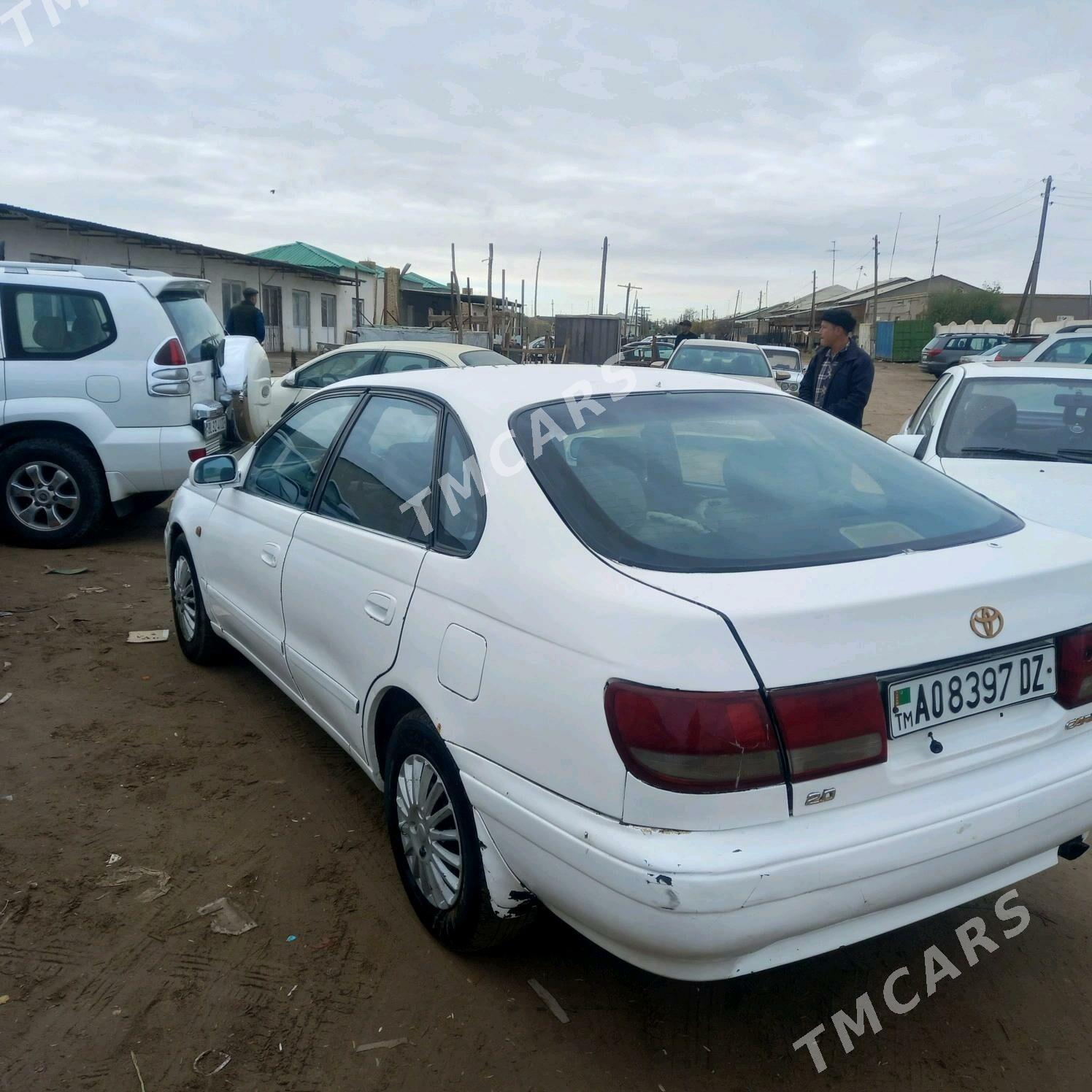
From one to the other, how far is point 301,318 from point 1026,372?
27163 millimetres

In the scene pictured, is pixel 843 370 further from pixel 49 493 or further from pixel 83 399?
pixel 49 493

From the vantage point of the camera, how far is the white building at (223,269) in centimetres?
1800

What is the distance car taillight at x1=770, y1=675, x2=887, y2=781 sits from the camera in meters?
1.96

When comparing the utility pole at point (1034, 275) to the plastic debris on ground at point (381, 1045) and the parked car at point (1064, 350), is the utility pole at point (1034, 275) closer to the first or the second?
the parked car at point (1064, 350)

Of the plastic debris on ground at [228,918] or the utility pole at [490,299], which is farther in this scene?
the utility pole at [490,299]

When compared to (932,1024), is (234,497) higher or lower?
higher

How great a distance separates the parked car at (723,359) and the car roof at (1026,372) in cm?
776

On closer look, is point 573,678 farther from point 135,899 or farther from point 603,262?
point 603,262

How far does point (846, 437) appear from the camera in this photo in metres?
3.18

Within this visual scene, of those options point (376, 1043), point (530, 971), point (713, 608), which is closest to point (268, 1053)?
point (376, 1043)

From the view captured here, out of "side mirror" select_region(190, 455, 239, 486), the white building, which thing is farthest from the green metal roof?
"side mirror" select_region(190, 455, 239, 486)

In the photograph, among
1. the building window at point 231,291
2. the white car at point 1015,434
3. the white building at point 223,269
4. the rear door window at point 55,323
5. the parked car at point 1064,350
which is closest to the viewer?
the white car at point 1015,434

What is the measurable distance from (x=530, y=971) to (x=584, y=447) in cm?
144

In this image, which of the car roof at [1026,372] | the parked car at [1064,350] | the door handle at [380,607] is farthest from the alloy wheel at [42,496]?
the parked car at [1064,350]
